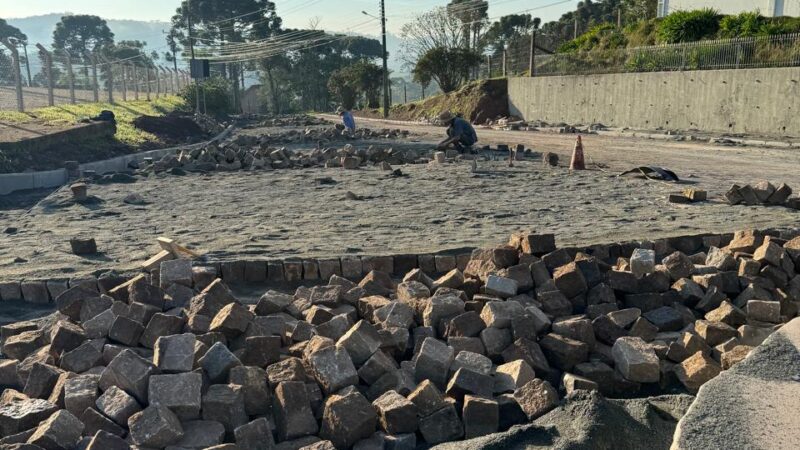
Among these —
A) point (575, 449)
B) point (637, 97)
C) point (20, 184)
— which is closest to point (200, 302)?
point (575, 449)

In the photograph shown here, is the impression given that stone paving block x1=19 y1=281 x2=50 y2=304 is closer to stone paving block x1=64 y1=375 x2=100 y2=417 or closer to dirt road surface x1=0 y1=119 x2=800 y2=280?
dirt road surface x1=0 y1=119 x2=800 y2=280

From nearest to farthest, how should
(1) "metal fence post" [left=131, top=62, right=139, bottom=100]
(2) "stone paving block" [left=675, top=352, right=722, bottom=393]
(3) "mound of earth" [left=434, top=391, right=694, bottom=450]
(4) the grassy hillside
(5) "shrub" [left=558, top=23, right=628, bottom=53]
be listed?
(3) "mound of earth" [left=434, top=391, right=694, bottom=450] → (2) "stone paving block" [left=675, top=352, right=722, bottom=393] → (4) the grassy hillside → (5) "shrub" [left=558, top=23, right=628, bottom=53] → (1) "metal fence post" [left=131, top=62, right=139, bottom=100]

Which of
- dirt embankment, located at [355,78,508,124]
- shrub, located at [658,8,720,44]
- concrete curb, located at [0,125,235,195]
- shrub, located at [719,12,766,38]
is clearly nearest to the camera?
concrete curb, located at [0,125,235,195]

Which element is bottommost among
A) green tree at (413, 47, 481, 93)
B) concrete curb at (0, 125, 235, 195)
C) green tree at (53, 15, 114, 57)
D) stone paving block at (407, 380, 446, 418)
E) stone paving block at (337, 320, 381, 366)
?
stone paving block at (407, 380, 446, 418)

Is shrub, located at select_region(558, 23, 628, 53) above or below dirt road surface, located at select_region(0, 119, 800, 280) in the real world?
above

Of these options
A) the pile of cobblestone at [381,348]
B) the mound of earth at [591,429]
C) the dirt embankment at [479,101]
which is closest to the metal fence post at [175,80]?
the dirt embankment at [479,101]

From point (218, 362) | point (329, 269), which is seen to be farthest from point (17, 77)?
point (218, 362)

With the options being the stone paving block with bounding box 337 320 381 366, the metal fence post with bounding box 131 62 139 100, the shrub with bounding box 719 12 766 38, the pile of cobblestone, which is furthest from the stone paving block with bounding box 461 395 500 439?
the metal fence post with bounding box 131 62 139 100

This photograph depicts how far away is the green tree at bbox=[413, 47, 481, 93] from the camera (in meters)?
37.0

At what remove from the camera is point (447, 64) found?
3725cm

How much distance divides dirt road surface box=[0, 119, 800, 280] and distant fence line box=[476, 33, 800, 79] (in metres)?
9.17

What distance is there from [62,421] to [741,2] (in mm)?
31492

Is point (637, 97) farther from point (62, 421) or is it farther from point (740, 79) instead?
point (62, 421)

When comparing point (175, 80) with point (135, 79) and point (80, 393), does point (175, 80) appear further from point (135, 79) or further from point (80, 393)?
point (80, 393)
